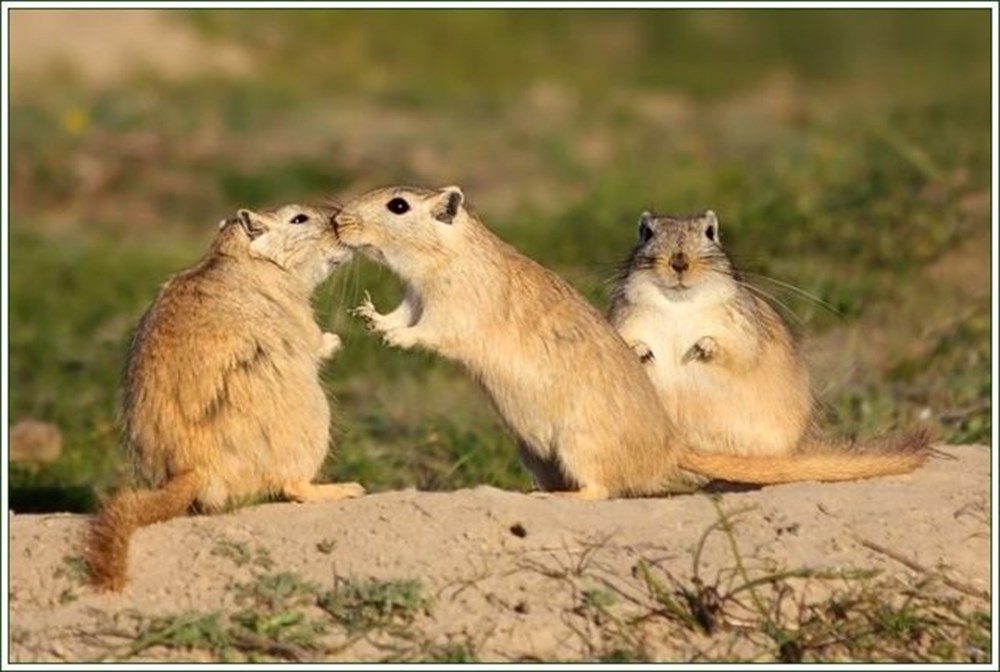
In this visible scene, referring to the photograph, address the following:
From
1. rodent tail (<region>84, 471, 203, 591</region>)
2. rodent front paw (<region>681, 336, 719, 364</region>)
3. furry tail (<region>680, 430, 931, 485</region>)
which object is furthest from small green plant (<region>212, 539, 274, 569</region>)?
rodent front paw (<region>681, 336, 719, 364</region>)

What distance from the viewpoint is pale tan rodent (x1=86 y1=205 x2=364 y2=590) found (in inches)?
251

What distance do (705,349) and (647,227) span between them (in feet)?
1.57

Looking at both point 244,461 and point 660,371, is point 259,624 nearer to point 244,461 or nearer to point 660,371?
point 244,461

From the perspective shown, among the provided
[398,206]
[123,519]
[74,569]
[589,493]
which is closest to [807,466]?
[589,493]

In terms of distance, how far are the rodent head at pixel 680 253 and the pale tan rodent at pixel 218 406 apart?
45.8 inches

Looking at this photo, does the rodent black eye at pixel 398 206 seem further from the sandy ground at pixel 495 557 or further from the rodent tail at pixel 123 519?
the rodent tail at pixel 123 519

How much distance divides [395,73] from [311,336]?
1403 centimetres

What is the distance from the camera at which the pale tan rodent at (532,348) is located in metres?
6.72

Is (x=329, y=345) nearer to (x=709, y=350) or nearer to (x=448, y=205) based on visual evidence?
(x=448, y=205)

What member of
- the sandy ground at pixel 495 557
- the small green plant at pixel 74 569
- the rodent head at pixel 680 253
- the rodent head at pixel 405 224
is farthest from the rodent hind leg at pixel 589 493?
the small green plant at pixel 74 569

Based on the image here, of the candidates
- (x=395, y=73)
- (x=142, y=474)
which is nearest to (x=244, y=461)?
(x=142, y=474)

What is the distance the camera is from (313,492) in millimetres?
6562

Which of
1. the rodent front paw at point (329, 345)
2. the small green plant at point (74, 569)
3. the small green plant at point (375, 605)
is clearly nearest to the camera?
the small green plant at point (375, 605)

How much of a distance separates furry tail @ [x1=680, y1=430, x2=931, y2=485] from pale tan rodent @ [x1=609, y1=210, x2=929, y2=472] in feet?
0.04
